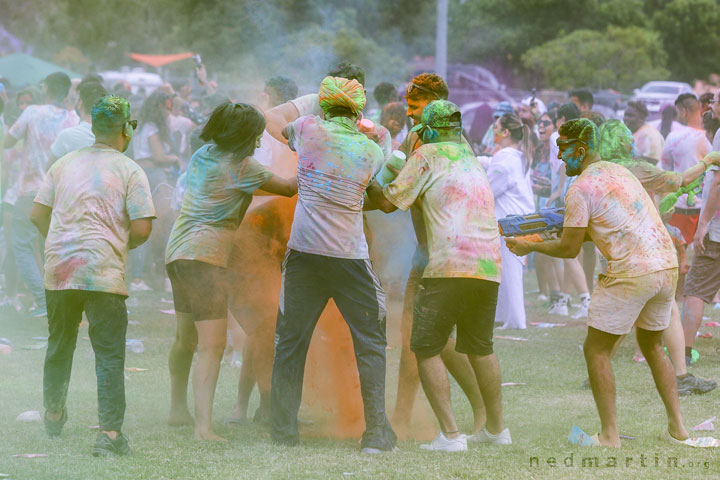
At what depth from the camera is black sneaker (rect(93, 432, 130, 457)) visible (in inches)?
200

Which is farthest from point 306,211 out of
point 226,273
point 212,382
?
point 212,382

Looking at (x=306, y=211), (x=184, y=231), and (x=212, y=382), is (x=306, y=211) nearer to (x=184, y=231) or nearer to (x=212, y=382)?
(x=184, y=231)

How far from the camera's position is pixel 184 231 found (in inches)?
220

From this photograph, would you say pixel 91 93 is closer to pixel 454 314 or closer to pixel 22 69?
pixel 454 314

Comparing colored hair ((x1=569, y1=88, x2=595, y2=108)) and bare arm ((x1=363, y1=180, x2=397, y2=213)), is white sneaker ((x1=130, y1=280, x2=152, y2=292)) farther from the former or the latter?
bare arm ((x1=363, y1=180, x2=397, y2=213))

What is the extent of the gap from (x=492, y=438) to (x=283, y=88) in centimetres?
269

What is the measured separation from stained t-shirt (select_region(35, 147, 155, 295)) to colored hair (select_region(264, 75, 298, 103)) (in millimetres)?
1531

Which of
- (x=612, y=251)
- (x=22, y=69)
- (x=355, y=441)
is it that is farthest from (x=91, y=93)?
(x=22, y=69)

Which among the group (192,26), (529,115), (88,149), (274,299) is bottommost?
(274,299)

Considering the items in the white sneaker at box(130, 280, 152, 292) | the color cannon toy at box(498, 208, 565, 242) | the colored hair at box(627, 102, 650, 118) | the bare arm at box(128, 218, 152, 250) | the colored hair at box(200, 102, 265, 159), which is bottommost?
the white sneaker at box(130, 280, 152, 292)

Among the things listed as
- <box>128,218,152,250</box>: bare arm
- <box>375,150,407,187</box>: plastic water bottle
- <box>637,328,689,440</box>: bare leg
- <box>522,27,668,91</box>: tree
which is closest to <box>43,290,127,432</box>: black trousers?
<box>128,218,152,250</box>: bare arm

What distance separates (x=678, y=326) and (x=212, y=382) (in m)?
3.38

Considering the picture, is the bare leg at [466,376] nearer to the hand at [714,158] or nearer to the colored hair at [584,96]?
the hand at [714,158]

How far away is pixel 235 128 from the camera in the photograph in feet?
17.9
